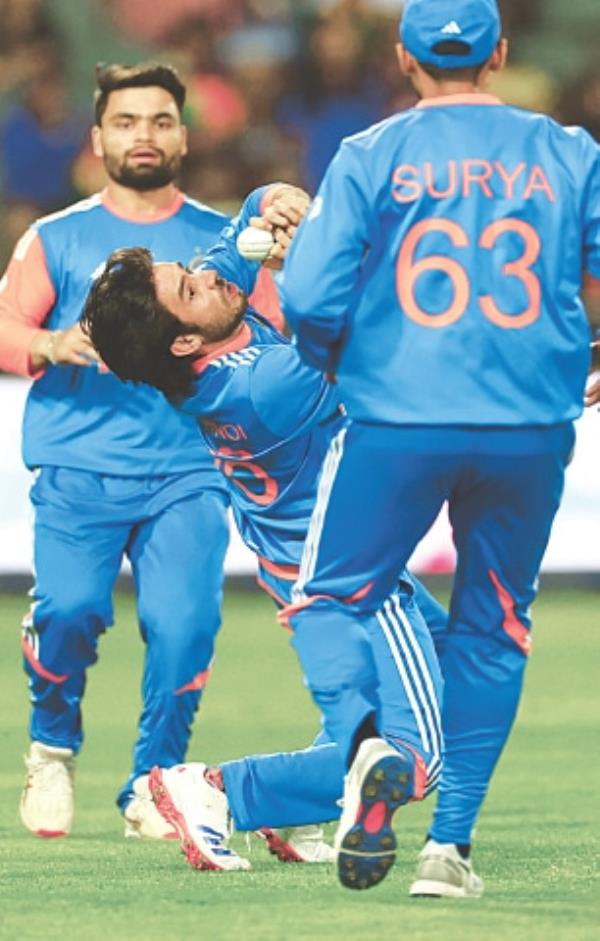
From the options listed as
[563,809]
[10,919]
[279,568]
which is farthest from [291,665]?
Answer: [10,919]

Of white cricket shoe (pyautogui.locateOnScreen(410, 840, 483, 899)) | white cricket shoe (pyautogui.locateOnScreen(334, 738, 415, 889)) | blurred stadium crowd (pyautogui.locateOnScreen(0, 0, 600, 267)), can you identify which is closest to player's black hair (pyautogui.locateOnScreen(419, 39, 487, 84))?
white cricket shoe (pyautogui.locateOnScreen(334, 738, 415, 889))

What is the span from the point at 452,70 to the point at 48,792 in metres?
2.73

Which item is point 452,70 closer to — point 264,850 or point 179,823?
point 179,823

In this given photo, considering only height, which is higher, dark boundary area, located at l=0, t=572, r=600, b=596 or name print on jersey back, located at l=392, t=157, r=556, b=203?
name print on jersey back, located at l=392, t=157, r=556, b=203

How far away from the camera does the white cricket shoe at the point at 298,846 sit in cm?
659

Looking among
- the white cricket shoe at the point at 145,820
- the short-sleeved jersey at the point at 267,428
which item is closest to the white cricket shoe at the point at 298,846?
the white cricket shoe at the point at 145,820

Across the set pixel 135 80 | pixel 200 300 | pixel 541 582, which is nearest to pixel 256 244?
pixel 200 300

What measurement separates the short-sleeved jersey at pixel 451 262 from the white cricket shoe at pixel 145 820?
2.09 metres

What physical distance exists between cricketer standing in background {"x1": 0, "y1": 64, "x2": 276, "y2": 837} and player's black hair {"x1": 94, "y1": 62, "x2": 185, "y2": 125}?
0.43 ft

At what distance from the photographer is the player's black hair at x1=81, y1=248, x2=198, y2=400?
5984 millimetres

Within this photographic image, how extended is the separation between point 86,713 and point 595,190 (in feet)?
15.7

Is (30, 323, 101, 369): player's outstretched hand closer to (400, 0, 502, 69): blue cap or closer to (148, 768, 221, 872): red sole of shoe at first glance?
(148, 768, 221, 872): red sole of shoe

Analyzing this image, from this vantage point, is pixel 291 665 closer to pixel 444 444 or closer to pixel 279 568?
pixel 279 568

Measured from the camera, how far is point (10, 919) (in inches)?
218
